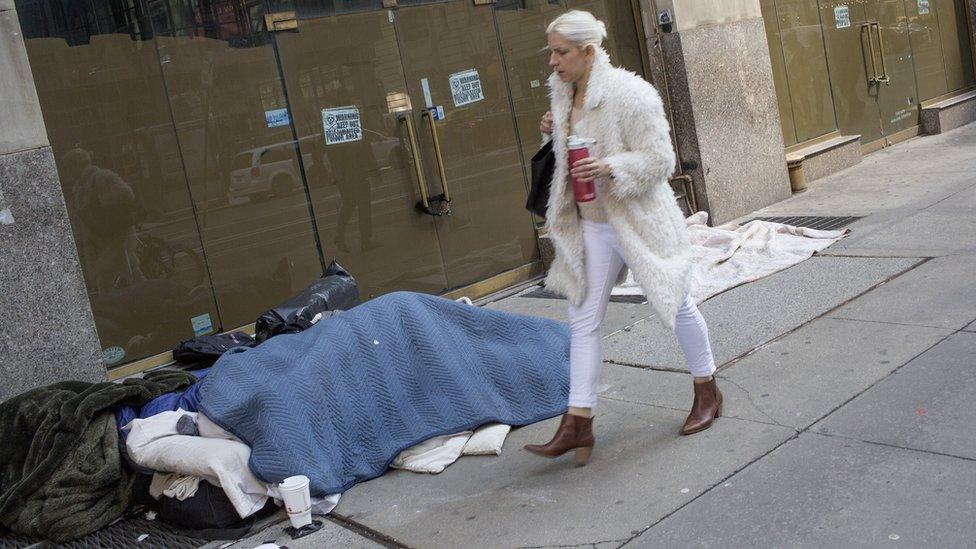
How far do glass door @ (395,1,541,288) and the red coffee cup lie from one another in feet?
11.4

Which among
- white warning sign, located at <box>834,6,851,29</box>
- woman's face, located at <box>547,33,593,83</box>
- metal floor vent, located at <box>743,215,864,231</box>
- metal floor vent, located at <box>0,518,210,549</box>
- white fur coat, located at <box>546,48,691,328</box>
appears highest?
white warning sign, located at <box>834,6,851,29</box>

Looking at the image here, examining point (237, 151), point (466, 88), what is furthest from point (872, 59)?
point (237, 151)

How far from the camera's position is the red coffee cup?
3865 millimetres

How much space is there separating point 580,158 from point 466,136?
12.5ft

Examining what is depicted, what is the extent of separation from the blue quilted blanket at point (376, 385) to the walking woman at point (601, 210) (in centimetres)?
61

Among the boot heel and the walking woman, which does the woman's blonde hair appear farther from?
the boot heel

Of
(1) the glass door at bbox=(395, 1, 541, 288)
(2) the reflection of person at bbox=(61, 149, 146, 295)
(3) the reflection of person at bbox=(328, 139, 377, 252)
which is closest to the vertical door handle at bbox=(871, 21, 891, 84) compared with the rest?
(1) the glass door at bbox=(395, 1, 541, 288)

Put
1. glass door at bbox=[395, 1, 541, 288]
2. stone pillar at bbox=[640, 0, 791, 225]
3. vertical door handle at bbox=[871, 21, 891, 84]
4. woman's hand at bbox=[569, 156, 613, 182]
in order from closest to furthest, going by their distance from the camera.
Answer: woman's hand at bbox=[569, 156, 613, 182] < glass door at bbox=[395, 1, 541, 288] < stone pillar at bbox=[640, 0, 791, 225] < vertical door handle at bbox=[871, 21, 891, 84]

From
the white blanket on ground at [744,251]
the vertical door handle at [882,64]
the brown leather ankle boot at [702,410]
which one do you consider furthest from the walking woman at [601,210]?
the vertical door handle at [882,64]

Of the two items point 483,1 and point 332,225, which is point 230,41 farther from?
point 483,1

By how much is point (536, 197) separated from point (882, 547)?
1982 mm

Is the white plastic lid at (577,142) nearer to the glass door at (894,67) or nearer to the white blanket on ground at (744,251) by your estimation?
the white blanket on ground at (744,251)

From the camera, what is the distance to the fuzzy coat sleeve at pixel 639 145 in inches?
154

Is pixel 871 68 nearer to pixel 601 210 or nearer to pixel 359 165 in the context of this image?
pixel 359 165
